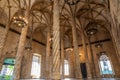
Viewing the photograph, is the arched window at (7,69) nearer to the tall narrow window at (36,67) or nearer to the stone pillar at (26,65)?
the stone pillar at (26,65)

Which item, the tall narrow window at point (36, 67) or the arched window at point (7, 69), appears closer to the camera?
the arched window at point (7, 69)

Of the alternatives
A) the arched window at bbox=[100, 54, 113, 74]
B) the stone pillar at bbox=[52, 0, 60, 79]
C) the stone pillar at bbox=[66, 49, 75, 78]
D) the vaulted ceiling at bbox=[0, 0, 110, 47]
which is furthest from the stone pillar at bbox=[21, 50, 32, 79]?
the arched window at bbox=[100, 54, 113, 74]

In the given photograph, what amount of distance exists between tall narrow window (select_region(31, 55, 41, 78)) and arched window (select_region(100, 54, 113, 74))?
1065cm

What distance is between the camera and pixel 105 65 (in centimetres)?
1647

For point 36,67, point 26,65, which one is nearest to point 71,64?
point 36,67

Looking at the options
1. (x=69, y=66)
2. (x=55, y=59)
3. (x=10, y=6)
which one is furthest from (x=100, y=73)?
(x=10, y=6)

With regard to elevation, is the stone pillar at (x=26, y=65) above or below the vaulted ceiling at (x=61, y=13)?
below

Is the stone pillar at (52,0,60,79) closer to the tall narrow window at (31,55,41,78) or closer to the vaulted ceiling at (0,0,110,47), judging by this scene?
the vaulted ceiling at (0,0,110,47)

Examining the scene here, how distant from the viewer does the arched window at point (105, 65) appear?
15.9 meters

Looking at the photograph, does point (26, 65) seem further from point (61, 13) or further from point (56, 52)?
point (56, 52)

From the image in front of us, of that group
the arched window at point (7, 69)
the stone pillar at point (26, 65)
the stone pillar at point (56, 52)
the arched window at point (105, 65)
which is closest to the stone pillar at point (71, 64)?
the arched window at point (105, 65)

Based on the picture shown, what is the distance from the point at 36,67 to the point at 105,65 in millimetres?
11695

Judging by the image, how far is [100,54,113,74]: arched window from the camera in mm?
15941

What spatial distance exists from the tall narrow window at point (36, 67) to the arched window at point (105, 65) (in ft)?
34.9
